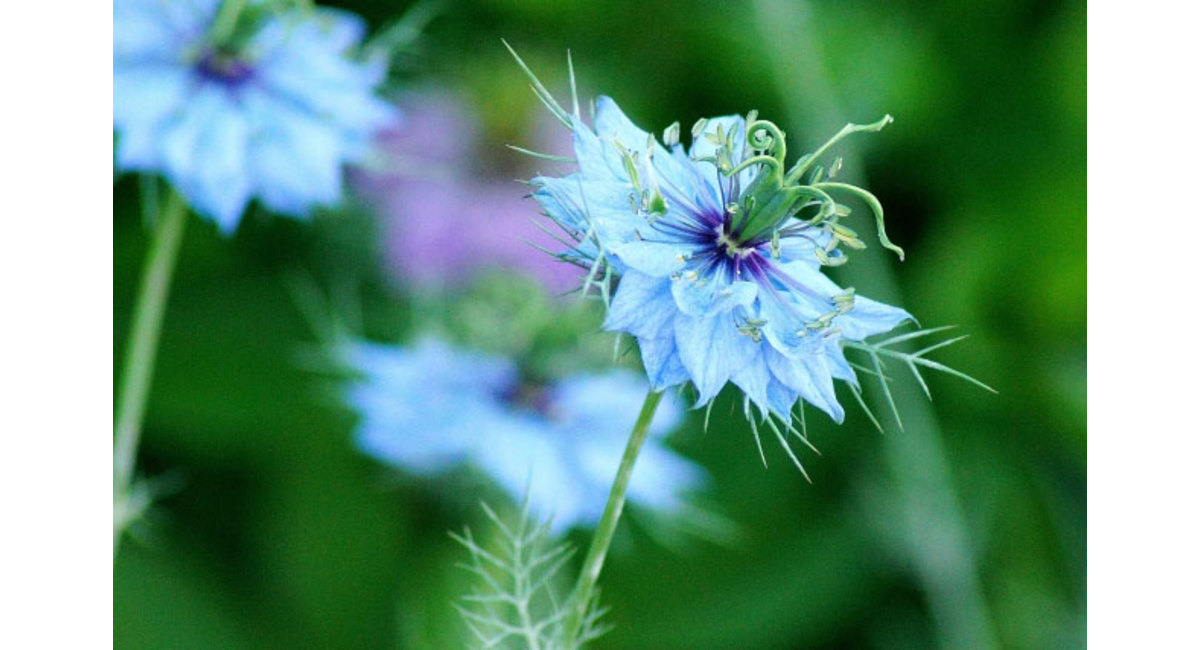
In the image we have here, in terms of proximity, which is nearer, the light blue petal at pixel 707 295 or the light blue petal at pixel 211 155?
the light blue petal at pixel 707 295

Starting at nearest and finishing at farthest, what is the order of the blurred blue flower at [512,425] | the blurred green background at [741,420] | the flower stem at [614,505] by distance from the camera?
the flower stem at [614,505]
the blurred blue flower at [512,425]
the blurred green background at [741,420]

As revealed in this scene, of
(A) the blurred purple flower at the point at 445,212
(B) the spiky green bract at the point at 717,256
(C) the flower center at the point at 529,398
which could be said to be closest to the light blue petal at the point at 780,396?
(B) the spiky green bract at the point at 717,256

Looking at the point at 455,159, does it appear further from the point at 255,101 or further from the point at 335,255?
the point at 255,101

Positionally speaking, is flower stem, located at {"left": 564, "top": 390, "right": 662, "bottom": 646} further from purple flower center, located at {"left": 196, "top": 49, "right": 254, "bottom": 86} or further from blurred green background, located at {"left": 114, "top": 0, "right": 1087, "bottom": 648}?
blurred green background, located at {"left": 114, "top": 0, "right": 1087, "bottom": 648}

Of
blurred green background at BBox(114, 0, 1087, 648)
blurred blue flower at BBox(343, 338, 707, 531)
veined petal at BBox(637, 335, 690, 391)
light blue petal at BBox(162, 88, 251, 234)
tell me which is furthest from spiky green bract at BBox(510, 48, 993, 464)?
blurred green background at BBox(114, 0, 1087, 648)

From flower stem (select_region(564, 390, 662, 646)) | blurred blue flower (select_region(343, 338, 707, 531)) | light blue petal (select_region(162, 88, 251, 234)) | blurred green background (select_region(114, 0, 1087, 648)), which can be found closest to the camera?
flower stem (select_region(564, 390, 662, 646))

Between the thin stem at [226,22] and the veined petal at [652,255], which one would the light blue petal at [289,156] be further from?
the veined petal at [652,255]

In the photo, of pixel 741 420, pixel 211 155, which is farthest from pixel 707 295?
pixel 741 420
